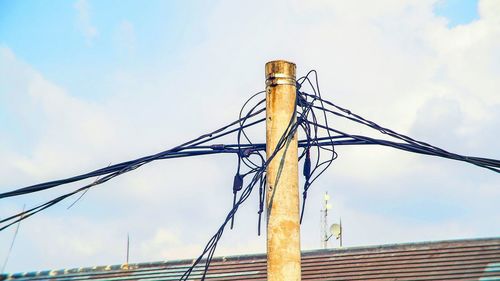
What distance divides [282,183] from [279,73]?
122 centimetres

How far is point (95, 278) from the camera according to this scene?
67.4 ft

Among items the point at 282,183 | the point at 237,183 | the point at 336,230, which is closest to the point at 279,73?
the point at 282,183

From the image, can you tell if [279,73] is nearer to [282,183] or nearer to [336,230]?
[282,183]

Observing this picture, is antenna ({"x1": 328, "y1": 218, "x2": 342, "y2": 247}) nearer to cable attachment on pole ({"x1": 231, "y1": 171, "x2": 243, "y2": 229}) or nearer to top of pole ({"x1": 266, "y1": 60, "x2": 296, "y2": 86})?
cable attachment on pole ({"x1": 231, "y1": 171, "x2": 243, "y2": 229})

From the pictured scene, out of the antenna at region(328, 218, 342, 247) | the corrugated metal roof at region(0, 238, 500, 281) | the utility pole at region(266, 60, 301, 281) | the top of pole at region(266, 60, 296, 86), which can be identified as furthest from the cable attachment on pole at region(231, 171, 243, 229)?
the antenna at region(328, 218, 342, 247)

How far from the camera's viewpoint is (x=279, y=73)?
901cm

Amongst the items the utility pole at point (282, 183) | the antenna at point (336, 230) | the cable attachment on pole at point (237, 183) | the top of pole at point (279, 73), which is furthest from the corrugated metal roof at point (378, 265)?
the top of pole at point (279, 73)

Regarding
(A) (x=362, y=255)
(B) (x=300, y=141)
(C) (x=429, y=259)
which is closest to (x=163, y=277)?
(A) (x=362, y=255)

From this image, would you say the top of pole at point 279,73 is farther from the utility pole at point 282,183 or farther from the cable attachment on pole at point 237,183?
the cable attachment on pole at point 237,183

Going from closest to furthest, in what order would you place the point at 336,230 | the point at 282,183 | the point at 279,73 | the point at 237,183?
the point at 282,183 < the point at 279,73 < the point at 237,183 < the point at 336,230

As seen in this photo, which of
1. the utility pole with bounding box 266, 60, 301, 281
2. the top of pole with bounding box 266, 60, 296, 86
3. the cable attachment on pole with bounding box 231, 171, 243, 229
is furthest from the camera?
the cable attachment on pole with bounding box 231, 171, 243, 229

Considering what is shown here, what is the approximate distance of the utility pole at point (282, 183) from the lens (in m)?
8.55

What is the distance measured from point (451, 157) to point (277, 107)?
2.28m

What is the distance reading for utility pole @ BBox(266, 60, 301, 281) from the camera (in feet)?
28.0
